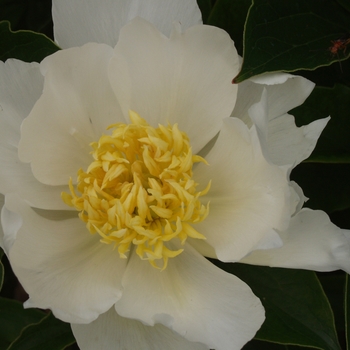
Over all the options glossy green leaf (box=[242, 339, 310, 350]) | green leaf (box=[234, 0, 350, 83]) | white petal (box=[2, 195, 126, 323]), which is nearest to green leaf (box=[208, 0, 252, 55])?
green leaf (box=[234, 0, 350, 83])

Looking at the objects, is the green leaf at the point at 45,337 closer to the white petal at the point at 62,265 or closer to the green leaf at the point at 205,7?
the white petal at the point at 62,265

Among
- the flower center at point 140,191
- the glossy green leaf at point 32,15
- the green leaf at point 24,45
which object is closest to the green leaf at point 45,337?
the flower center at point 140,191

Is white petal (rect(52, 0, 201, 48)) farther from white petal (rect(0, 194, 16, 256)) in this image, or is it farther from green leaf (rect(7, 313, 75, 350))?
green leaf (rect(7, 313, 75, 350))

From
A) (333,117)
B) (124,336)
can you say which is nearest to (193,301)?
(124,336)

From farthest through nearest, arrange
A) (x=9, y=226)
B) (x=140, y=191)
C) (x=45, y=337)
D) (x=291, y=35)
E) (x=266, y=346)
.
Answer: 1. (x=266, y=346)
2. (x=45, y=337)
3. (x=291, y=35)
4. (x=140, y=191)
5. (x=9, y=226)

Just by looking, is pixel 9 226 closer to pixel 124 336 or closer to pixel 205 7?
pixel 124 336

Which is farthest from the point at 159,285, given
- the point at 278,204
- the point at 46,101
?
the point at 46,101

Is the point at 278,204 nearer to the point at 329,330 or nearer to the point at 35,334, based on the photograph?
the point at 329,330
